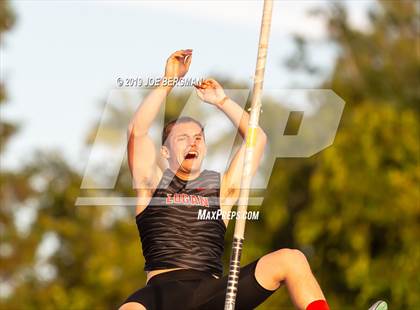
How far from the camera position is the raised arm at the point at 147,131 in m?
8.68

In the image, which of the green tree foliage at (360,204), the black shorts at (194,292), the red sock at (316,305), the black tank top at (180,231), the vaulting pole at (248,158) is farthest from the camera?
the green tree foliage at (360,204)

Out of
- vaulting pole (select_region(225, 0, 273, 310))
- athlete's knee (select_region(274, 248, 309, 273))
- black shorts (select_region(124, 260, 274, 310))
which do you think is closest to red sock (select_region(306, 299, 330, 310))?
athlete's knee (select_region(274, 248, 309, 273))

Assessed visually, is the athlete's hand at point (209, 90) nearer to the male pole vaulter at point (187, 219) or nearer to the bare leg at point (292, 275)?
the male pole vaulter at point (187, 219)

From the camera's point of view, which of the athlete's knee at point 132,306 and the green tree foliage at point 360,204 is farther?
the green tree foliage at point 360,204

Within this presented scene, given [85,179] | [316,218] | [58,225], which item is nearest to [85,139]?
[58,225]

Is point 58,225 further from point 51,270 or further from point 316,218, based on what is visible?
point 316,218

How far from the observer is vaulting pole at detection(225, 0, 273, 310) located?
8.38m

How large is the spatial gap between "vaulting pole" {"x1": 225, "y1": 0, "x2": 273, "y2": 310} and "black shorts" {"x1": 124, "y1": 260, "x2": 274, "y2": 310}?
13cm

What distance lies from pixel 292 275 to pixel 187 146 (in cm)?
145

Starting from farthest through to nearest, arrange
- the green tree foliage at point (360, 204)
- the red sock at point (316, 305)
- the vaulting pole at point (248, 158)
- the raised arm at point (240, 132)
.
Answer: the green tree foliage at point (360, 204) → the raised arm at point (240, 132) → the vaulting pole at point (248, 158) → the red sock at point (316, 305)

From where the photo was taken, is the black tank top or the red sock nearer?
the red sock

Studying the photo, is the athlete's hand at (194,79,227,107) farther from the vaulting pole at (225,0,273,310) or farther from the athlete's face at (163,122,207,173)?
the vaulting pole at (225,0,273,310)

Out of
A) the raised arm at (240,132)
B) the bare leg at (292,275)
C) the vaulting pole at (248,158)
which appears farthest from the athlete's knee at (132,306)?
the raised arm at (240,132)

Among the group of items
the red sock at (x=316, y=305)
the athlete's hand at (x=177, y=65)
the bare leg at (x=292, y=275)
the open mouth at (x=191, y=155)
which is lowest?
the red sock at (x=316, y=305)
